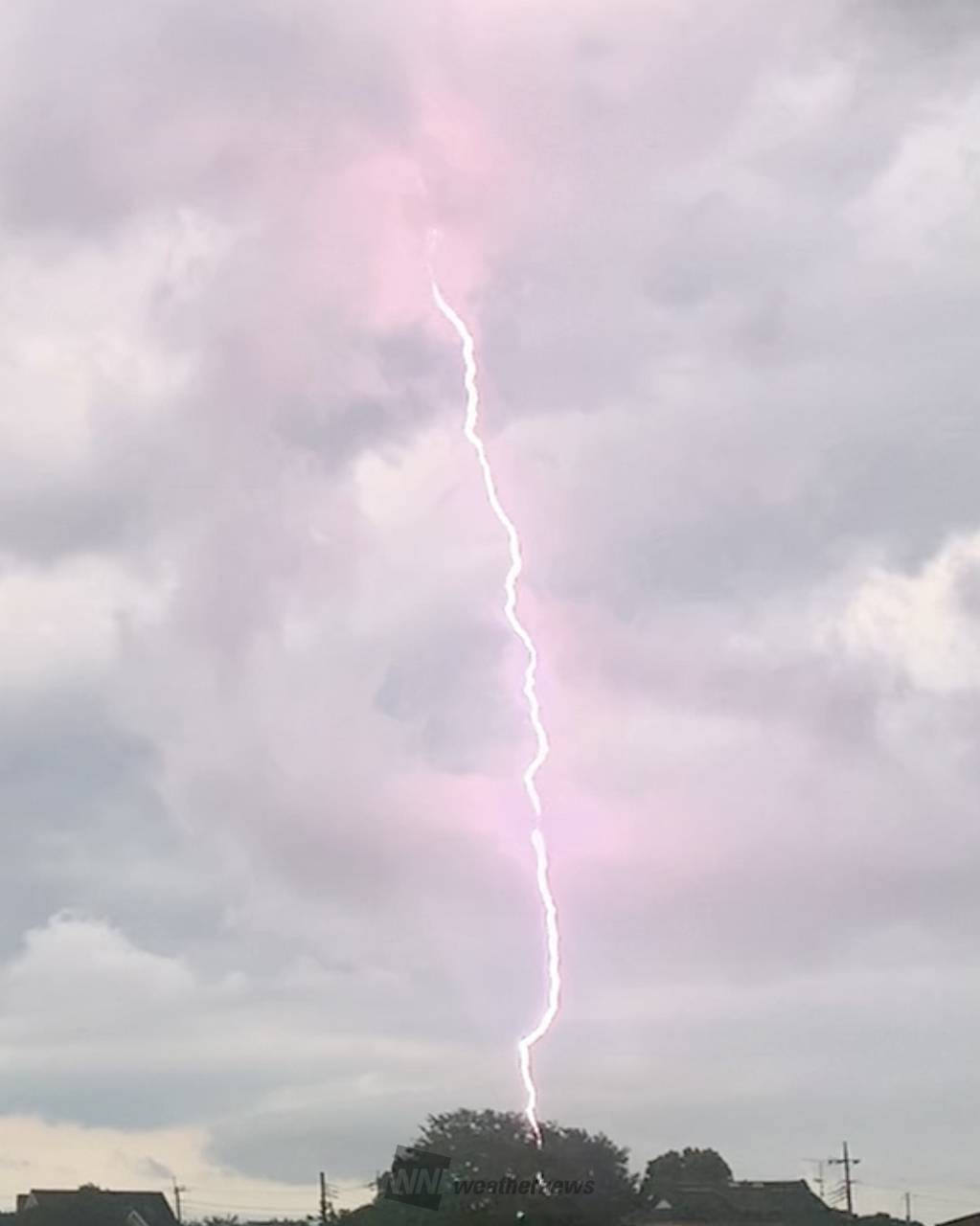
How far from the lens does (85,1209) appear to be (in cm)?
12200

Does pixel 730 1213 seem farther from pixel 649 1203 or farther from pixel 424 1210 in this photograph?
pixel 424 1210

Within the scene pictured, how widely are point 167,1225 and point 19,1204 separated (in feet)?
35.0

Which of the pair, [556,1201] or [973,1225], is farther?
[973,1225]

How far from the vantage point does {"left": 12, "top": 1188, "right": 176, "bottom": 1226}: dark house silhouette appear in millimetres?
119062

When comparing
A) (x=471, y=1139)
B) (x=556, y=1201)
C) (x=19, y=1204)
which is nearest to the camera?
(x=556, y=1201)

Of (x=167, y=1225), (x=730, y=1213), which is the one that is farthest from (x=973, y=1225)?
(x=167, y=1225)

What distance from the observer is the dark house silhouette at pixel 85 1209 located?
391ft

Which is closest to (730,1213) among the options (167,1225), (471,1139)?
(471,1139)

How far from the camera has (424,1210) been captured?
301 ft

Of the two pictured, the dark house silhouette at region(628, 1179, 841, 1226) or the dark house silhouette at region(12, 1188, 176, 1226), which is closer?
the dark house silhouette at region(628, 1179, 841, 1226)

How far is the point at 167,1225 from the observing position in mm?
136125

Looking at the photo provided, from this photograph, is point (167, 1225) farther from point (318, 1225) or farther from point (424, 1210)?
point (424, 1210)

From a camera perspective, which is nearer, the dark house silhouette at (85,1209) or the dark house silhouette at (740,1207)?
the dark house silhouette at (740,1207)

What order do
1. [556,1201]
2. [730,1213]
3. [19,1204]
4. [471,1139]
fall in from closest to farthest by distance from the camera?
[556,1201], [471,1139], [730,1213], [19,1204]
